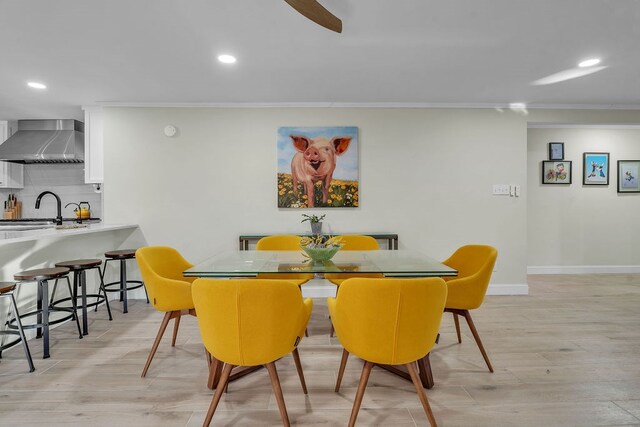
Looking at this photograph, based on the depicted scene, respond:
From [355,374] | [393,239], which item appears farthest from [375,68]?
[355,374]

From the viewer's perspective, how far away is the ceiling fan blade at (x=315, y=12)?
1.53 meters

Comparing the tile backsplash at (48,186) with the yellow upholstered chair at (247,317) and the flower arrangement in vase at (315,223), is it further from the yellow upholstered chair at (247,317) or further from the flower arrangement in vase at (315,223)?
the yellow upholstered chair at (247,317)

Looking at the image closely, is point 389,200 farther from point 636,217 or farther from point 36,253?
point 636,217

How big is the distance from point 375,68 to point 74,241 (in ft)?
10.8

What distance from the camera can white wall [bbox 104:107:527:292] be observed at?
3918mm

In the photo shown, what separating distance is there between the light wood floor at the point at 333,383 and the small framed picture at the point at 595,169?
2967 millimetres

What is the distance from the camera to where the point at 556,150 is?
5156 mm

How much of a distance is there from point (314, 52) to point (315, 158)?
144cm

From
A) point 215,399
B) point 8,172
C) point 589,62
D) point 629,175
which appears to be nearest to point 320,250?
point 215,399

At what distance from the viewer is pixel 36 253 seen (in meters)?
2.78

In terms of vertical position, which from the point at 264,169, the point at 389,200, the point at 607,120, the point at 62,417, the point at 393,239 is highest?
the point at 607,120

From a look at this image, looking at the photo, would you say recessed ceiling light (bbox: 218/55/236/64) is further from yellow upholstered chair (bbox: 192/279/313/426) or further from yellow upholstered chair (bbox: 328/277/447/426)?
yellow upholstered chair (bbox: 328/277/447/426)

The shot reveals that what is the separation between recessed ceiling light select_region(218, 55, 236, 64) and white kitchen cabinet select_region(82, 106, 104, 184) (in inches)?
84.7

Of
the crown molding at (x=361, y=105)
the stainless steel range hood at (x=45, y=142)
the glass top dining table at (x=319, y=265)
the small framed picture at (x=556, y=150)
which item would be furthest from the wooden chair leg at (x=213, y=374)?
the small framed picture at (x=556, y=150)
